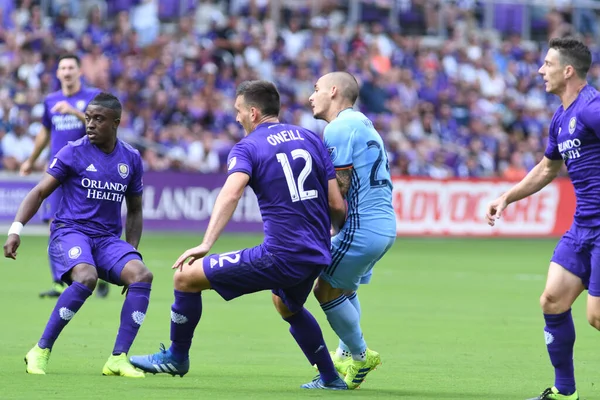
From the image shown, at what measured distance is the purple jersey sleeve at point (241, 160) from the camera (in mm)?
7207

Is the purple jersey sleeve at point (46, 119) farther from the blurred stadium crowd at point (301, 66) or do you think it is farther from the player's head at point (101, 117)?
→ the blurred stadium crowd at point (301, 66)

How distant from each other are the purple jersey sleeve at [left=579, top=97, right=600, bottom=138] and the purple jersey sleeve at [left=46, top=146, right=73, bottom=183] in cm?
361

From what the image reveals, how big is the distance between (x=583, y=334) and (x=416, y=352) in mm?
2229

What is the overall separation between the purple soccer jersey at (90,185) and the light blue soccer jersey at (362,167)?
5.45ft

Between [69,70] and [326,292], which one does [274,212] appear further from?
[69,70]

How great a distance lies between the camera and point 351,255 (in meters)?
7.82

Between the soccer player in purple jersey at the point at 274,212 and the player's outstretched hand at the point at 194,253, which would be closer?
the player's outstretched hand at the point at 194,253

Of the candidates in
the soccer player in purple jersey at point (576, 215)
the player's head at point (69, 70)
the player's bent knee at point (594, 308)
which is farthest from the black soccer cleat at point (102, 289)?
the player's bent knee at point (594, 308)

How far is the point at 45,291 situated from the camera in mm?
13969

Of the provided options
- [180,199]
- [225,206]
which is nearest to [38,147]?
[225,206]

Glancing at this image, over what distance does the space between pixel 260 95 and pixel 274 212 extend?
771 millimetres

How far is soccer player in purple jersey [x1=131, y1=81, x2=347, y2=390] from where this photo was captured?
7.33 meters

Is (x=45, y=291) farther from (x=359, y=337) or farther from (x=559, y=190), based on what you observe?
(x=559, y=190)

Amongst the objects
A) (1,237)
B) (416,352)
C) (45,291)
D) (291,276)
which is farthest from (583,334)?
(1,237)
